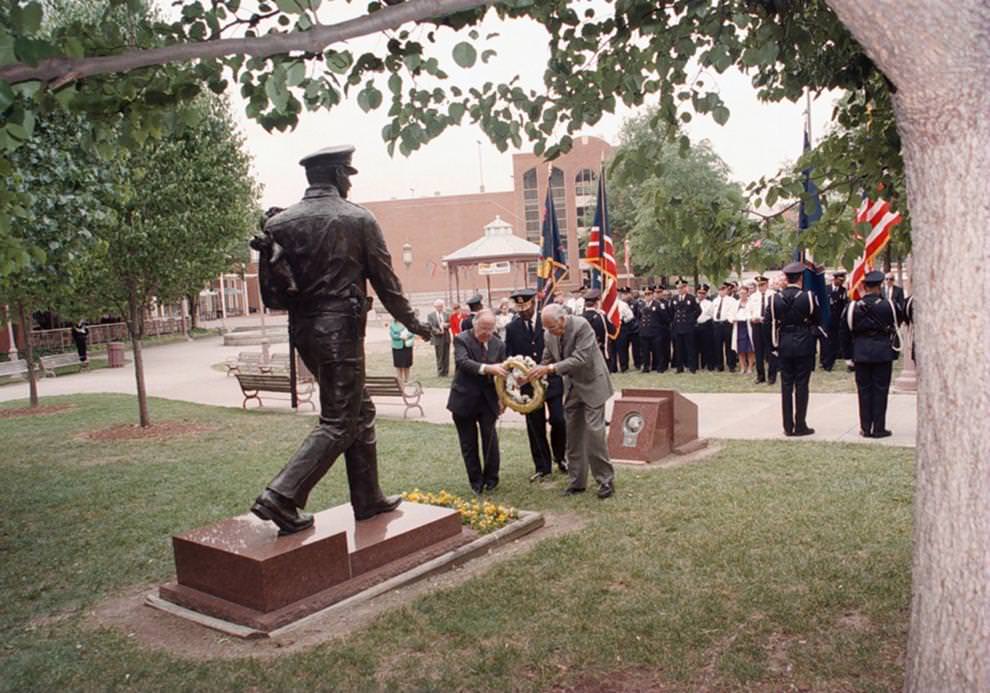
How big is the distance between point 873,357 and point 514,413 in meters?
6.35

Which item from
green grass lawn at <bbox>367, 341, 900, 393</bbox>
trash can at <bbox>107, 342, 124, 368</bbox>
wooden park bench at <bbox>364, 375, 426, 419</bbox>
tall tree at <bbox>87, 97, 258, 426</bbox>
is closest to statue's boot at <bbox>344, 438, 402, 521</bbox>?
wooden park bench at <bbox>364, 375, 426, 419</bbox>

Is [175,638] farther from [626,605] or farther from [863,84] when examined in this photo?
[863,84]

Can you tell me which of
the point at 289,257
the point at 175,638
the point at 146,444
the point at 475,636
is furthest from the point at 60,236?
the point at 475,636

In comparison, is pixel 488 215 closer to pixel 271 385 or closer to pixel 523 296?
pixel 271 385

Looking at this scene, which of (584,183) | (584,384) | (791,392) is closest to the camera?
(584,384)

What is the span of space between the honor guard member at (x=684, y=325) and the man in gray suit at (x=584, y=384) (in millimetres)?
11277

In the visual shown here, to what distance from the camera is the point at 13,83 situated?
3686mm

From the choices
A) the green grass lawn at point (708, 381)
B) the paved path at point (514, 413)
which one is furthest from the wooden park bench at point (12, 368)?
the green grass lawn at point (708, 381)

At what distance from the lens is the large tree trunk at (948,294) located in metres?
2.88

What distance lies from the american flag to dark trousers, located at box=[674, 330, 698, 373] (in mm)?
6452

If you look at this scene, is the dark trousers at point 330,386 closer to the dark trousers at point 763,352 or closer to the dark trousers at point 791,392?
the dark trousers at point 791,392

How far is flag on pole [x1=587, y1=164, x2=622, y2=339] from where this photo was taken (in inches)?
616

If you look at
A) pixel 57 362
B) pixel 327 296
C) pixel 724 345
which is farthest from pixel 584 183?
pixel 327 296

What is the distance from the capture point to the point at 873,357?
10.5 m
